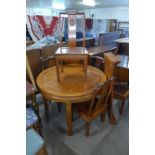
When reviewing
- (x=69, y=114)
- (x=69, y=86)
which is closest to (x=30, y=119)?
(x=69, y=114)

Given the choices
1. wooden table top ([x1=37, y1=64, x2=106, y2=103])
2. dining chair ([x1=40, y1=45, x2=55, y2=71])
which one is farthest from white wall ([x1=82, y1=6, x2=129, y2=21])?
wooden table top ([x1=37, y1=64, x2=106, y2=103])

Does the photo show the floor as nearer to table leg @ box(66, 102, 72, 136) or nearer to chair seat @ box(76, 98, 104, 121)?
table leg @ box(66, 102, 72, 136)

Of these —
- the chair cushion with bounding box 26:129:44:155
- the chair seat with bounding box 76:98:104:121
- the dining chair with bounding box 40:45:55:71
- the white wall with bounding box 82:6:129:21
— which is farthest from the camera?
the white wall with bounding box 82:6:129:21

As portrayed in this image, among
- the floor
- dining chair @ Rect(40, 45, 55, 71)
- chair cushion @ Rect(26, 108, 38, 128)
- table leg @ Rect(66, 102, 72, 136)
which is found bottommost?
the floor

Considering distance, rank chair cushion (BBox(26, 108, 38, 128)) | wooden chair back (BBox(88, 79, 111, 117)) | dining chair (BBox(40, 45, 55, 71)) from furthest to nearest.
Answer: dining chair (BBox(40, 45, 55, 71)) → wooden chair back (BBox(88, 79, 111, 117)) → chair cushion (BBox(26, 108, 38, 128))

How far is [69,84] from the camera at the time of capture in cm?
180

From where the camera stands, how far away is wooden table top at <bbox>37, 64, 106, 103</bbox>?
5.17 feet

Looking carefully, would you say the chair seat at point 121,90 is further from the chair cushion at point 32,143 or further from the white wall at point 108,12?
the white wall at point 108,12
